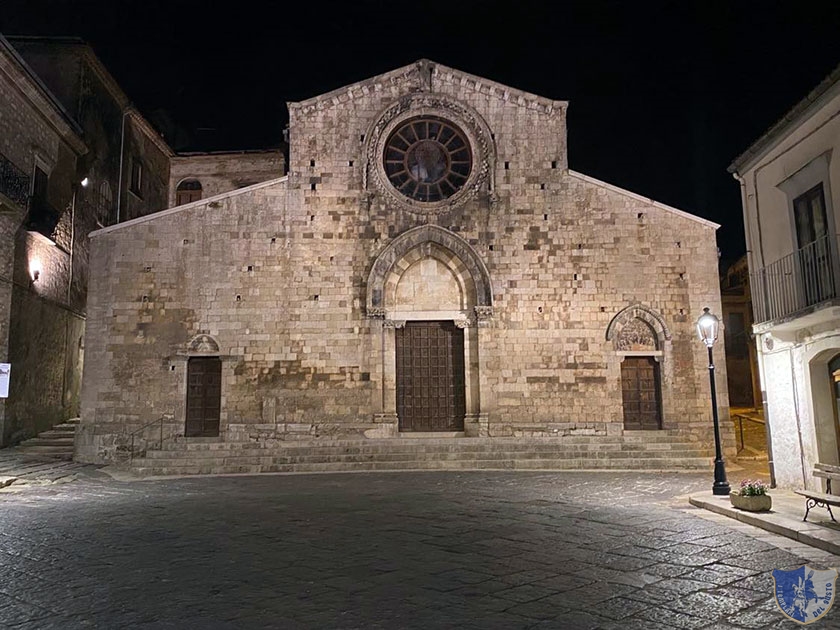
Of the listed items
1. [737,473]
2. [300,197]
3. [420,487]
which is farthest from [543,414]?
[300,197]

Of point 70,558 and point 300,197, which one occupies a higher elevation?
point 300,197

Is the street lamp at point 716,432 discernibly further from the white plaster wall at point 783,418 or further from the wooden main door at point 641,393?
the wooden main door at point 641,393

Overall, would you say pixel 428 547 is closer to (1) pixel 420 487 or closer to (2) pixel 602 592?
(2) pixel 602 592

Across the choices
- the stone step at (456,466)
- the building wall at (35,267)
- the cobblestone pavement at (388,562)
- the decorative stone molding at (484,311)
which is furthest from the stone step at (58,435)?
the decorative stone molding at (484,311)

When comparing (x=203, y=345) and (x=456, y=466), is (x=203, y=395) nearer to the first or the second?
(x=203, y=345)

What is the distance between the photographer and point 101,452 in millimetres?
17094

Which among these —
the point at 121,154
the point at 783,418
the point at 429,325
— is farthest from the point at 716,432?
the point at 121,154

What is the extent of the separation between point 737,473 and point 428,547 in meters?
10.2

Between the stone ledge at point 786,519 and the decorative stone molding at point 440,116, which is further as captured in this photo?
the decorative stone molding at point 440,116

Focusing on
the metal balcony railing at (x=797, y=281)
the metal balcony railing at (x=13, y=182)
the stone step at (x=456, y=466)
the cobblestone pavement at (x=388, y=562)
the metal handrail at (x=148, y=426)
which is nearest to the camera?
the cobblestone pavement at (x=388, y=562)

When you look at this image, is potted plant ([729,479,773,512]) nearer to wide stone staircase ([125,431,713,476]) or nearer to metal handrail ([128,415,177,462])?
wide stone staircase ([125,431,713,476])

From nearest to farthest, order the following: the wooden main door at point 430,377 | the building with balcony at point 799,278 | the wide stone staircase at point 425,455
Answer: the building with balcony at point 799,278 < the wide stone staircase at point 425,455 < the wooden main door at point 430,377

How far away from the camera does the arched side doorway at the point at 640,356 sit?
17906 millimetres

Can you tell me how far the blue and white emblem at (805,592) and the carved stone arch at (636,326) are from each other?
11.9 metres
